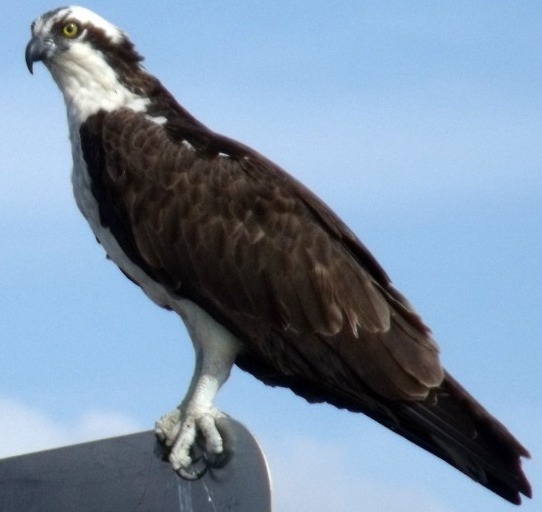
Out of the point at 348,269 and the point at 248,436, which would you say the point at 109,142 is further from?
the point at 248,436

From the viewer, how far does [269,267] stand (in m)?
5.94

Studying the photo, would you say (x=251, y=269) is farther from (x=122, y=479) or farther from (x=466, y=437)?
(x=122, y=479)

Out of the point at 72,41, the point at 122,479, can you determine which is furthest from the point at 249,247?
the point at 122,479

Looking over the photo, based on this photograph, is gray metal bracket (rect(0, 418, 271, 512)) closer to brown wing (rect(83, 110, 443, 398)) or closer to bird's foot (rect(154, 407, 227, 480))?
bird's foot (rect(154, 407, 227, 480))

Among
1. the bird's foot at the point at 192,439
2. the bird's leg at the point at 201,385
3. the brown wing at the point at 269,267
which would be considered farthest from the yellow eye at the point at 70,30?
the bird's foot at the point at 192,439

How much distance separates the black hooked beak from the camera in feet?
20.9

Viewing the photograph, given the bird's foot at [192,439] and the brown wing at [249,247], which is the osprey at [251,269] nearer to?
the brown wing at [249,247]

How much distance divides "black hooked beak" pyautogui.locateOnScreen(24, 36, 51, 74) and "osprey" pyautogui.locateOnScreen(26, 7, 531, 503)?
0.21 meters

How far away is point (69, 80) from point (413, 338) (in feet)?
6.66

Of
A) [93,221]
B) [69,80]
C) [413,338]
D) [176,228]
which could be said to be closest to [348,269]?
[413,338]

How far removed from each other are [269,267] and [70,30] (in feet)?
5.12

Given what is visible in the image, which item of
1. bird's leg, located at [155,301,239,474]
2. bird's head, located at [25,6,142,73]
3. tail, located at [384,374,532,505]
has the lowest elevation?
bird's leg, located at [155,301,239,474]

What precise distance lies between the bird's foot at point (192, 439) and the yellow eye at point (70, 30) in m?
2.02

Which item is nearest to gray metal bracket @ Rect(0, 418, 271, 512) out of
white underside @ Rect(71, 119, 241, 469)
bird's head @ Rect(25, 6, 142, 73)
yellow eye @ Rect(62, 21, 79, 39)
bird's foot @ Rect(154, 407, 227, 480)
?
bird's foot @ Rect(154, 407, 227, 480)
